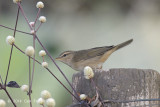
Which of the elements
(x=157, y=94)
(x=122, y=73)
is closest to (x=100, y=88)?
(x=122, y=73)

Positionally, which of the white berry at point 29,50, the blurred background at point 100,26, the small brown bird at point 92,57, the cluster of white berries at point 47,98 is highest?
the blurred background at point 100,26

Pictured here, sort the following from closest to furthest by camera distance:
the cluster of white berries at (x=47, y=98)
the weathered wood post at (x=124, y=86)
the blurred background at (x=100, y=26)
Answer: the cluster of white berries at (x=47, y=98), the weathered wood post at (x=124, y=86), the blurred background at (x=100, y=26)

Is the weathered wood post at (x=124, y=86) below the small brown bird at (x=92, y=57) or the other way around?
below

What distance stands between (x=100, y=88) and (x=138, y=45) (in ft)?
12.6

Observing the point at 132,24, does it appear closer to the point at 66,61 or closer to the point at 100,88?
the point at 66,61

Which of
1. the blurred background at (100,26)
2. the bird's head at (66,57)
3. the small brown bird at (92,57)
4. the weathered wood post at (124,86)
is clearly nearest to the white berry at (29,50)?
the weathered wood post at (124,86)

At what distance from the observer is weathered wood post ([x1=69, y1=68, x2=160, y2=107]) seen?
2.13 metres

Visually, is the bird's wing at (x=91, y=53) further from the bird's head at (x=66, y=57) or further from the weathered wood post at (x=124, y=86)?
the weathered wood post at (x=124, y=86)

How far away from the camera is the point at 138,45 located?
5875 millimetres

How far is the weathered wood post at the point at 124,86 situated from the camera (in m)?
2.13

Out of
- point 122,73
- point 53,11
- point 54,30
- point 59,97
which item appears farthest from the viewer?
point 53,11

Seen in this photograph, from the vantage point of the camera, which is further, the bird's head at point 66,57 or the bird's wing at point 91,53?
the bird's head at point 66,57

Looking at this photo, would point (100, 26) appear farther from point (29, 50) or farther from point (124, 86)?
point (29, 50)

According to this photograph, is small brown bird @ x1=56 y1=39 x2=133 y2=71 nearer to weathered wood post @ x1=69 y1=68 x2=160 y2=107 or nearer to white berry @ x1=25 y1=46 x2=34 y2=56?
weathered wood post @ x1=69 y1=68 x2=160 y2=107
